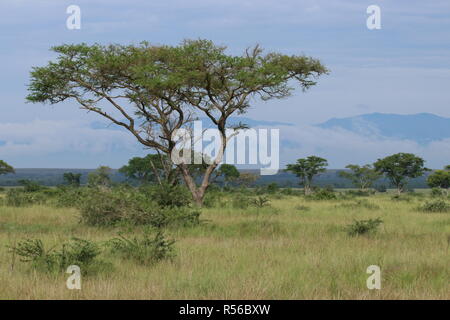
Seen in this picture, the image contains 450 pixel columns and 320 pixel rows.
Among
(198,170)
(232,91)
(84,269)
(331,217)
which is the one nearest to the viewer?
(84,269)

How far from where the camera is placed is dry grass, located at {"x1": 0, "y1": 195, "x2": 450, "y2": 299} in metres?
6.36

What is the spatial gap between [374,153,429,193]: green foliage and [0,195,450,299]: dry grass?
150 ft

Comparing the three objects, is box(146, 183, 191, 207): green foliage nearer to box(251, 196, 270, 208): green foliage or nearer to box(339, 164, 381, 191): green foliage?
box(251, 196, 270, 208): green foliage

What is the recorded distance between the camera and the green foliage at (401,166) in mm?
57188

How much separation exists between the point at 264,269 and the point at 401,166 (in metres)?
52.8

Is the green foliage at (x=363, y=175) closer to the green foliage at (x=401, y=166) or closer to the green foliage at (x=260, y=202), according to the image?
the green foliage at (x=401, y=166)

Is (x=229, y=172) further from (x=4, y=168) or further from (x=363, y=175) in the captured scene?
(x=4, y=168)

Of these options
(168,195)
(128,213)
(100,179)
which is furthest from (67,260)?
(100,179)

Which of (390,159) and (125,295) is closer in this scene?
(125,295)

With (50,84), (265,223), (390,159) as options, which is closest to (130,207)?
(265,223)

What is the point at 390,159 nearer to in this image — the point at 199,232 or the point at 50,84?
the point at 50,84

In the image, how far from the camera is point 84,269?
7.66 meters

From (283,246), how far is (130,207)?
538cm
